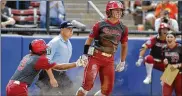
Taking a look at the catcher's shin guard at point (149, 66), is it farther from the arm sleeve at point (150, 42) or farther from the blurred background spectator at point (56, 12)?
the blurred background spectator at point (56, 12)

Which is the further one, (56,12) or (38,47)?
(56,12)

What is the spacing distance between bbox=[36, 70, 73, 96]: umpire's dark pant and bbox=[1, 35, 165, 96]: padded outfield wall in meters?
0.41

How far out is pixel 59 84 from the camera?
1263 cm

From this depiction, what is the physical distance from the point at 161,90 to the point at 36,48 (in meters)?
4.59

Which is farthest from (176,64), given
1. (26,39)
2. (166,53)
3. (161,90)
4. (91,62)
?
(26,39)

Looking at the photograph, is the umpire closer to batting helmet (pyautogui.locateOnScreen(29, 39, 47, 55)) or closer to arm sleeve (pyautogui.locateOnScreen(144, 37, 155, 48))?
batting helmet (pyautogui.locateOnScreen(29, 39, 47, 55))

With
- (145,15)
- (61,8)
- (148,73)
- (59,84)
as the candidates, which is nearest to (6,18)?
(61,8)

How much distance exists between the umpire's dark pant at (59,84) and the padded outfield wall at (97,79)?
41 cm

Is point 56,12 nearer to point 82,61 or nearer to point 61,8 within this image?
point 61,8

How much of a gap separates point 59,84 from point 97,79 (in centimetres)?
113

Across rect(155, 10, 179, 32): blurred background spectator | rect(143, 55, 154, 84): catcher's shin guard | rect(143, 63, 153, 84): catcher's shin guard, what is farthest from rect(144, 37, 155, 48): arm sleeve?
rect(155, 10, 179, 32): blurred background spectator

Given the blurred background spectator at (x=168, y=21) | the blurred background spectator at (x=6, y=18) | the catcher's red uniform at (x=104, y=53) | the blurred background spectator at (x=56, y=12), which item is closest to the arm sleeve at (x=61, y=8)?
the blurred background spectator at (x=56, y=12)

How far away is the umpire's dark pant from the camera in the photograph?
39.9 ft

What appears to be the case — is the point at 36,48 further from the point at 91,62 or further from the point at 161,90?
the point at 161,90
